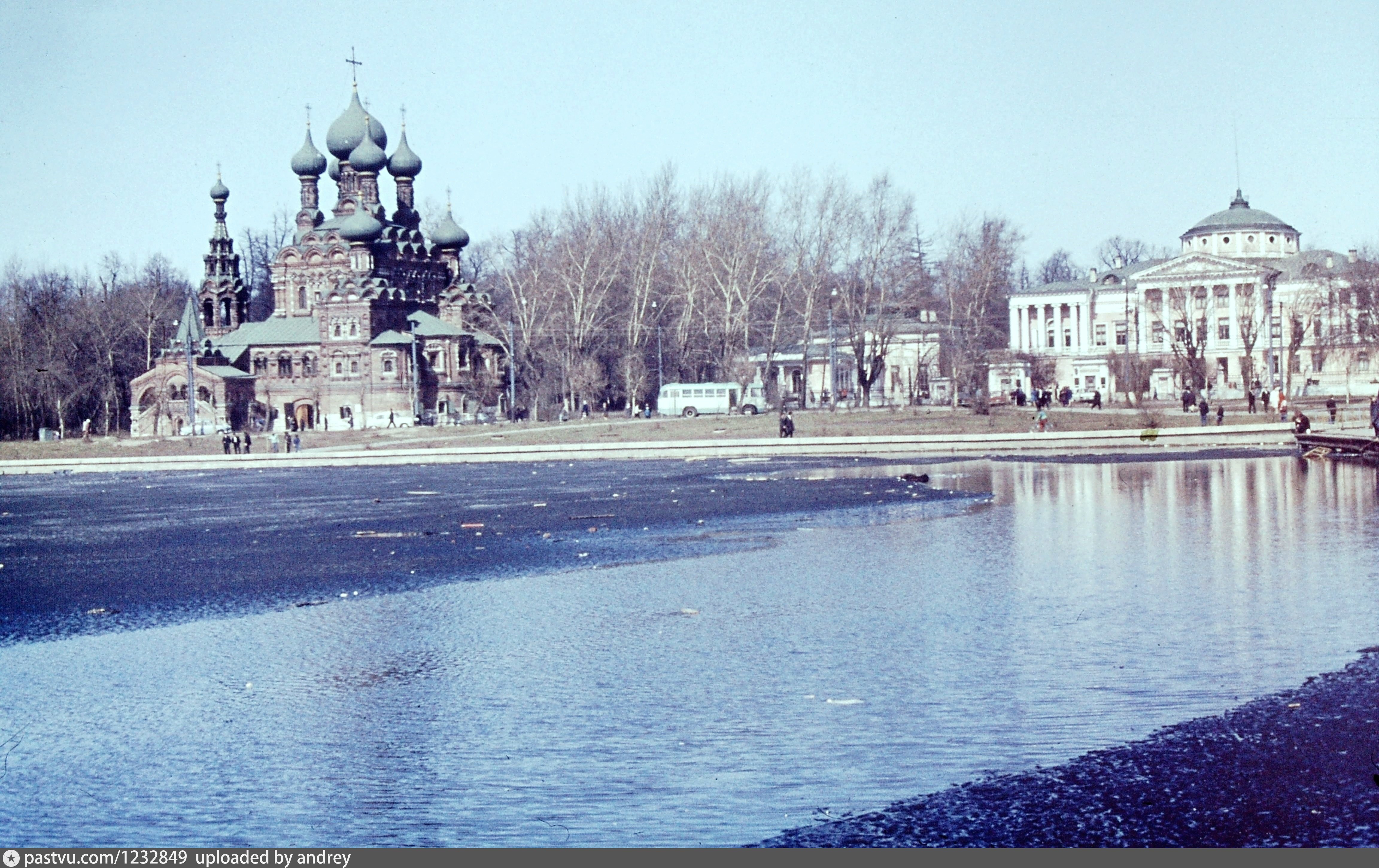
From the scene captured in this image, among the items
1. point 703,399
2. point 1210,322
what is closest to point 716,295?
point 703,399

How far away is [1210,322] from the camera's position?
10675 cm

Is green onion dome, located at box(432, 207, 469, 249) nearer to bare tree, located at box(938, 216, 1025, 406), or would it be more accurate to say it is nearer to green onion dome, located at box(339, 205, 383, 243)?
green onion dome, located at box(339, 205, 383, 243)

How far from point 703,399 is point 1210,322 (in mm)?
40437

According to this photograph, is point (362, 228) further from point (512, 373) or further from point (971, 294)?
point (971, 294)

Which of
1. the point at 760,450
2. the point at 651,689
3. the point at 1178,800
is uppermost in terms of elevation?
the point at 760,450

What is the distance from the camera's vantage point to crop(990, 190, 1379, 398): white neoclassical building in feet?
275

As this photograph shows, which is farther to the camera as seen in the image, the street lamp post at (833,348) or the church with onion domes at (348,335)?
the church with onion domes at (348,335)

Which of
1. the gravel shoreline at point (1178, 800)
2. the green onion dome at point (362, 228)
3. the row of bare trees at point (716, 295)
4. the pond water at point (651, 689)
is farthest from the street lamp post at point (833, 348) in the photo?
the gravel shoreline at point (1178, 800)

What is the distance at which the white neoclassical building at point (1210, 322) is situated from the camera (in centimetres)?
8388

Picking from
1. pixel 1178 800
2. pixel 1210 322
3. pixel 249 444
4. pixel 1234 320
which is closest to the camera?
pixel 1178 800

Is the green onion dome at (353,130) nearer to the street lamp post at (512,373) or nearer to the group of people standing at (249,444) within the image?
the street lamp post at (512,373)

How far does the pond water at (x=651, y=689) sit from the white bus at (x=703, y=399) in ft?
212

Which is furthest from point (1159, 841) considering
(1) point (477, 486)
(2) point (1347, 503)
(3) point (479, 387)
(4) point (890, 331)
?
(3) point (479, 387)

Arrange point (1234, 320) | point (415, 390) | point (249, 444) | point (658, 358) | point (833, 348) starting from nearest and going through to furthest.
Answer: point (249, 444) < point (833, 348) < point (658, 358) < point (415, 390) < point (1234, 320)
